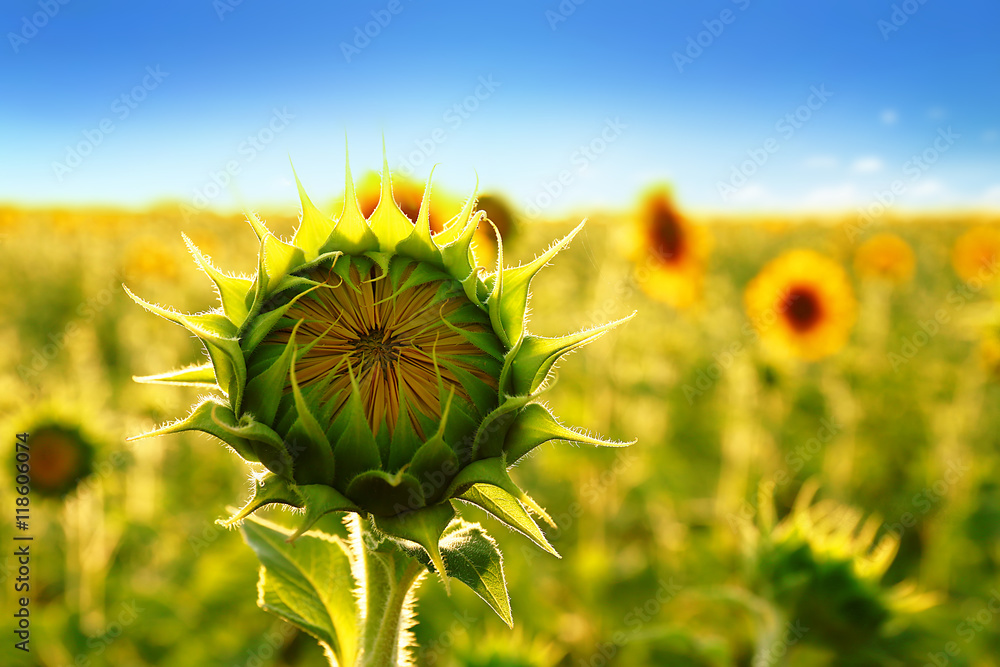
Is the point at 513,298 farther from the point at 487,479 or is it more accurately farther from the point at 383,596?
the point at 383,596

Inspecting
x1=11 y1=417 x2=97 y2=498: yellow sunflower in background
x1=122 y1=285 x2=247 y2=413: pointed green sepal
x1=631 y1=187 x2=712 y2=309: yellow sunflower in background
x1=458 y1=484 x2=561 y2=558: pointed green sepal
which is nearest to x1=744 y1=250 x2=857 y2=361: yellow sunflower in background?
x1=631 y1=187 x2=712 y2=309: yellow sunflower in background

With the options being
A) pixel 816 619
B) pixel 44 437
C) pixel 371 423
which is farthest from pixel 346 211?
pixel 44 437

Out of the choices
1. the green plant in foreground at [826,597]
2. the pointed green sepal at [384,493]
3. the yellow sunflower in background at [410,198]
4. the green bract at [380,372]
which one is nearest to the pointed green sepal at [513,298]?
the green bract at [380,372]

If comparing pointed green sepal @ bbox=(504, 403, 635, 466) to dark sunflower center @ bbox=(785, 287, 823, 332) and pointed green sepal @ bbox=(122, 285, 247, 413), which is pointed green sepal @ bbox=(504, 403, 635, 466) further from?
dark sunflower center @ bbox=(785, 287, 823, 332)

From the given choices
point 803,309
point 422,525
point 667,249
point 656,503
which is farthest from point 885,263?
point 422,525

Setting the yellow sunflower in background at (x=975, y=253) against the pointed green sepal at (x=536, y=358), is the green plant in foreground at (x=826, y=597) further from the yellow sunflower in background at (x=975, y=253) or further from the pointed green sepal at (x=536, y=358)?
the yellow sunflower in background at (x=975, y=253)

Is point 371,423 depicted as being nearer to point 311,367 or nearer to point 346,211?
point 311,367
